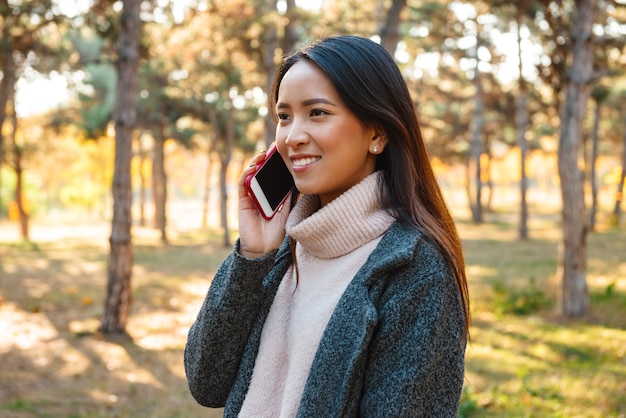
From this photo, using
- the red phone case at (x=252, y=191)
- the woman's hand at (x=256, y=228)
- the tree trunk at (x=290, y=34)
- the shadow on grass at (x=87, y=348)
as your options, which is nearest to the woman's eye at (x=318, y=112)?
the red phone case at (x=252, y=191)

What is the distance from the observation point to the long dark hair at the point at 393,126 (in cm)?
181

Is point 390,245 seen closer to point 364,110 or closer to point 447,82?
point 364,110

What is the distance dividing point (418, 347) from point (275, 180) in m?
0.78

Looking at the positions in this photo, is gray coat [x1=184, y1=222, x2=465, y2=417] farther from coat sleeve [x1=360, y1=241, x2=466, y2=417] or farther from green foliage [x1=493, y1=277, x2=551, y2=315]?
green foliage [x1=493, y1=277, x2=551, y2=315]

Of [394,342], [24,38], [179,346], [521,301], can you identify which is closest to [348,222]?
[394,342]

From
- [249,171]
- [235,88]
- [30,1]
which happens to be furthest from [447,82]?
[249,171]

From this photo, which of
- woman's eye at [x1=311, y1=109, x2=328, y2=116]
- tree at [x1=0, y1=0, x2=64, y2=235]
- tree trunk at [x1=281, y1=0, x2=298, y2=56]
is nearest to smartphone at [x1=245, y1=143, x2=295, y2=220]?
woman's eye at [x1=311, y1=109, x2=328, y2=116]

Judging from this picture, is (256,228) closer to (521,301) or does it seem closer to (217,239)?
(521,301)

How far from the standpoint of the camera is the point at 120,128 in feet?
28.6

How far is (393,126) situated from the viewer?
188 centimetres

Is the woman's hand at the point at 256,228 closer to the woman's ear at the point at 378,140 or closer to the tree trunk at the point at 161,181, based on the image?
the woman's ear at the point at 378,140

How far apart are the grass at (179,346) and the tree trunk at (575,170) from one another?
0.39m

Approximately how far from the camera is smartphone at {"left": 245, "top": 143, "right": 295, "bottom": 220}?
6.91 feet

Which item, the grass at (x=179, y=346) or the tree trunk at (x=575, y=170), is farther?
the tree trunk at (x=575, y=170)
